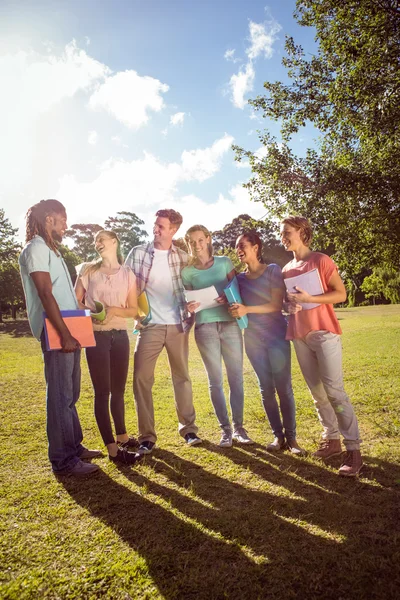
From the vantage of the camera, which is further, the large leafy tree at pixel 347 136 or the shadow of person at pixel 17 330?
the shadow of person at pixel 17 330

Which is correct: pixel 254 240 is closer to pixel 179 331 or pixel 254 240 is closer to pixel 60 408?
pixel 179 331

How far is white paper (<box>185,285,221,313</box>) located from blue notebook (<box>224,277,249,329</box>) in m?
0.18

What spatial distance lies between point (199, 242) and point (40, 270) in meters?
1.72

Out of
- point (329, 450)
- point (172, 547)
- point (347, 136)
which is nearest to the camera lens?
point (172, 547)

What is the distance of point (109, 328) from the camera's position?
161 inches

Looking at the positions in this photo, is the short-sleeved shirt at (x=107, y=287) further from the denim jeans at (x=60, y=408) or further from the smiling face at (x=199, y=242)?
the smiling face at (x=199, y=242)

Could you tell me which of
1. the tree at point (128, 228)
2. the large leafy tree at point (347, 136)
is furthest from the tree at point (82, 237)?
the large leafy tree at point (347, 136)

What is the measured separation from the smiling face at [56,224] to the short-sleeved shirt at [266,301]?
2021 mm

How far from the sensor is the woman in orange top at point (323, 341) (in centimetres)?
374

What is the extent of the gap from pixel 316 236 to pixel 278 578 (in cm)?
930

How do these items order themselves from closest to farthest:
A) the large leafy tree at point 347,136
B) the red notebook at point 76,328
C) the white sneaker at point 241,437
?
1. the red notebook at point 76,328
2. the white sneaker at point 241,437
3. the large leafy tree at point 347,136

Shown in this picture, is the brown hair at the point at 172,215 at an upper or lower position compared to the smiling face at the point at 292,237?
upper

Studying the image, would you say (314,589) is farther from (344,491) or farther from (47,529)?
(47,529)

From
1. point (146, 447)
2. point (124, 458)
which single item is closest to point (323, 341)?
point (146, 447)
